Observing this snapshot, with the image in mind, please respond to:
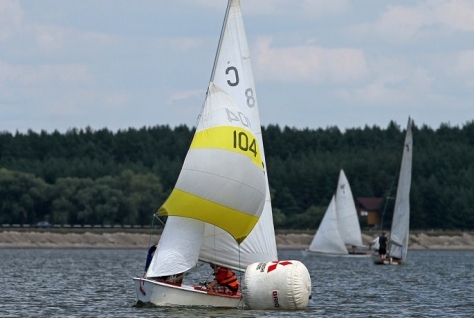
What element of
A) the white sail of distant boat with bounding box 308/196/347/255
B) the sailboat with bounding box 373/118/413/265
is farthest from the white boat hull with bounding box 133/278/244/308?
the white sail of distant boat with bounding box 308/196/347/255

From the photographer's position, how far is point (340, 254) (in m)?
102

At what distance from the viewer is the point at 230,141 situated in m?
38.0

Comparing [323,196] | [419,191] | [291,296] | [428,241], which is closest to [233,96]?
[291,296]

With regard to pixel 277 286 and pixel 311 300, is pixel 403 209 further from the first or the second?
pixel 277 286

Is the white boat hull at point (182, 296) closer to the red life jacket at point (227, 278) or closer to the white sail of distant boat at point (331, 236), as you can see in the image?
the red life jacket at point (227, 278)

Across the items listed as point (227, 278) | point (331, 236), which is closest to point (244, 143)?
point (227, 278)

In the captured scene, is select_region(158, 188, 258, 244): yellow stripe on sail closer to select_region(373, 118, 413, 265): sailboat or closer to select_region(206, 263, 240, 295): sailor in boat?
select_region(206, 263, 240, 295): sailor in boat

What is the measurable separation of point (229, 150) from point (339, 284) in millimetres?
19489

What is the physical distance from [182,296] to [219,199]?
2.89m

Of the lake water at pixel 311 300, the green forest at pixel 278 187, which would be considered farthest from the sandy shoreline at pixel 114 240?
the lake water at pixel 311 300

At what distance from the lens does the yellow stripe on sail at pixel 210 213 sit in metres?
37.7

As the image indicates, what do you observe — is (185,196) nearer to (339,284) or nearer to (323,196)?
(339,284)

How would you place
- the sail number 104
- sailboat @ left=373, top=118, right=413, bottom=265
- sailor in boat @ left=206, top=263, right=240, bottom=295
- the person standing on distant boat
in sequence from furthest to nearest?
the person standing on distant boat < sailboat @ left=373, top=118, right=413, bottom=265 < sailor in boat @ left=206, top=263, right=240, bottom=295 < the sail number 104

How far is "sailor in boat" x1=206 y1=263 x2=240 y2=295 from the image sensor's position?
38.3m
